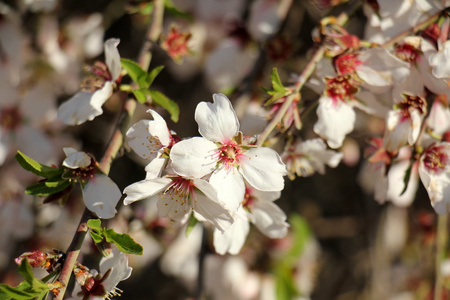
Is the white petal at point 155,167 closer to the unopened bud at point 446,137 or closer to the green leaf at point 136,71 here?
the green leaf at point 136,71

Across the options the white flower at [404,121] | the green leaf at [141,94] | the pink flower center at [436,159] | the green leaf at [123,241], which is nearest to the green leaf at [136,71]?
the green leaf at [141,94]

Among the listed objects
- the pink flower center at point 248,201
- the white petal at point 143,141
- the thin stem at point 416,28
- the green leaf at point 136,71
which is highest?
the thin stem at point 416,28

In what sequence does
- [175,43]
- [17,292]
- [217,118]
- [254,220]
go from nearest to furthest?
[17,292], [217,118], [254,220], [175,43]

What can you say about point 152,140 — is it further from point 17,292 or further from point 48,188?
point 17,292

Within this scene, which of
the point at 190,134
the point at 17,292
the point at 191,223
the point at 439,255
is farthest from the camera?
the point at 190,134

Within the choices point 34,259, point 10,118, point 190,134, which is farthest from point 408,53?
point 190,134

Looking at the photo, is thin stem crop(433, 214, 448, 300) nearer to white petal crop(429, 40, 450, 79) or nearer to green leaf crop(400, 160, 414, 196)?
green leaf crop(400, 160, 414, 196)

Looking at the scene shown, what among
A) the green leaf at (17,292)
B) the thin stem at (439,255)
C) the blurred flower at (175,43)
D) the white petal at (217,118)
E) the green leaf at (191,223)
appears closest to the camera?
the green leaf at (17,292)

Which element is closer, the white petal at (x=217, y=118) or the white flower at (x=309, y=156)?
the white petal at (x=217, y=118)
